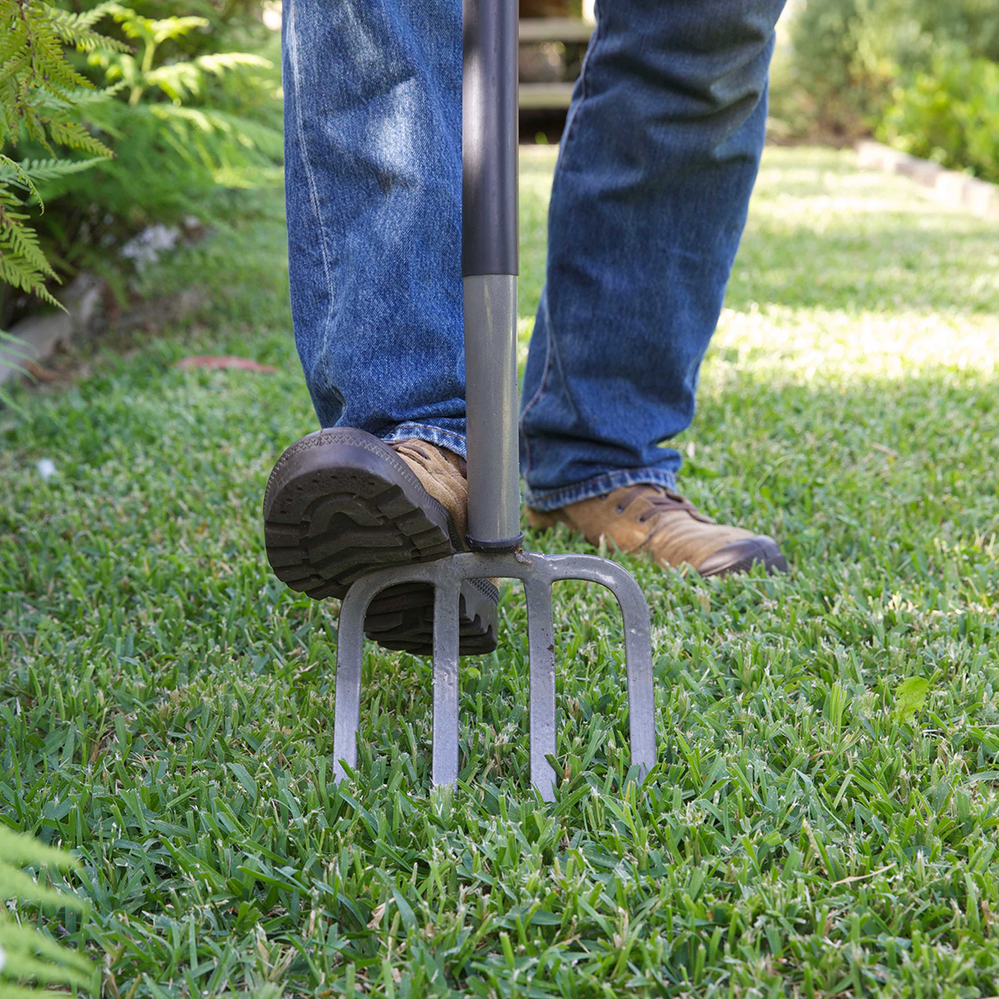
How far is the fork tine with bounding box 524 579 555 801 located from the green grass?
0.03 m

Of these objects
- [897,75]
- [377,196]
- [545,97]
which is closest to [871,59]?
[897,75]

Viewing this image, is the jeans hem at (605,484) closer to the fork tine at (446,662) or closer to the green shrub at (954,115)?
the fork tine at (446,662)

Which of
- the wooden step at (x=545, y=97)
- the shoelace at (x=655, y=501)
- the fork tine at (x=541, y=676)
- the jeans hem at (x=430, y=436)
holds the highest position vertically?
the jeans hem at (x=430, y=436)

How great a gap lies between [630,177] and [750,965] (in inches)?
51.3

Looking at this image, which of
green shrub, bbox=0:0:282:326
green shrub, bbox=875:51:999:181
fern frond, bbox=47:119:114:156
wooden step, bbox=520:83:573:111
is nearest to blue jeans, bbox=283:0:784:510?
fern frond, bbox=47:119:114:156

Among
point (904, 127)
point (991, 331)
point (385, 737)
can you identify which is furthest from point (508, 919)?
point (904, 127)

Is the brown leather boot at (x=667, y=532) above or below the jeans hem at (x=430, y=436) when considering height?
below

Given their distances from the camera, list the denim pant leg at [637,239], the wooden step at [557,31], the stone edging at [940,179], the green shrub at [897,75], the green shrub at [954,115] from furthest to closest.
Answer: the wooden step at [557,31], the green shrub at [897,75], the green shrub at [954,115], the stone edging at [940,179], the denim pant leg at [637,239]

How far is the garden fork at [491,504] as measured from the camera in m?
1.10

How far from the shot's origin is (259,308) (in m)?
3.83

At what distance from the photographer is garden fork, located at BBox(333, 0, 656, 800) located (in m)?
1.10

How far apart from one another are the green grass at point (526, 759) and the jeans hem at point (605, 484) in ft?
0.32

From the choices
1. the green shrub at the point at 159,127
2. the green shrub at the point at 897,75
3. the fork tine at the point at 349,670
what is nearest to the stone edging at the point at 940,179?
the green shrub at the point at 897,75

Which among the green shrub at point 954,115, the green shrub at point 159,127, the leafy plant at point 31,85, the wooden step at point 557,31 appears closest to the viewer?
the leafy plant at point 31,85
